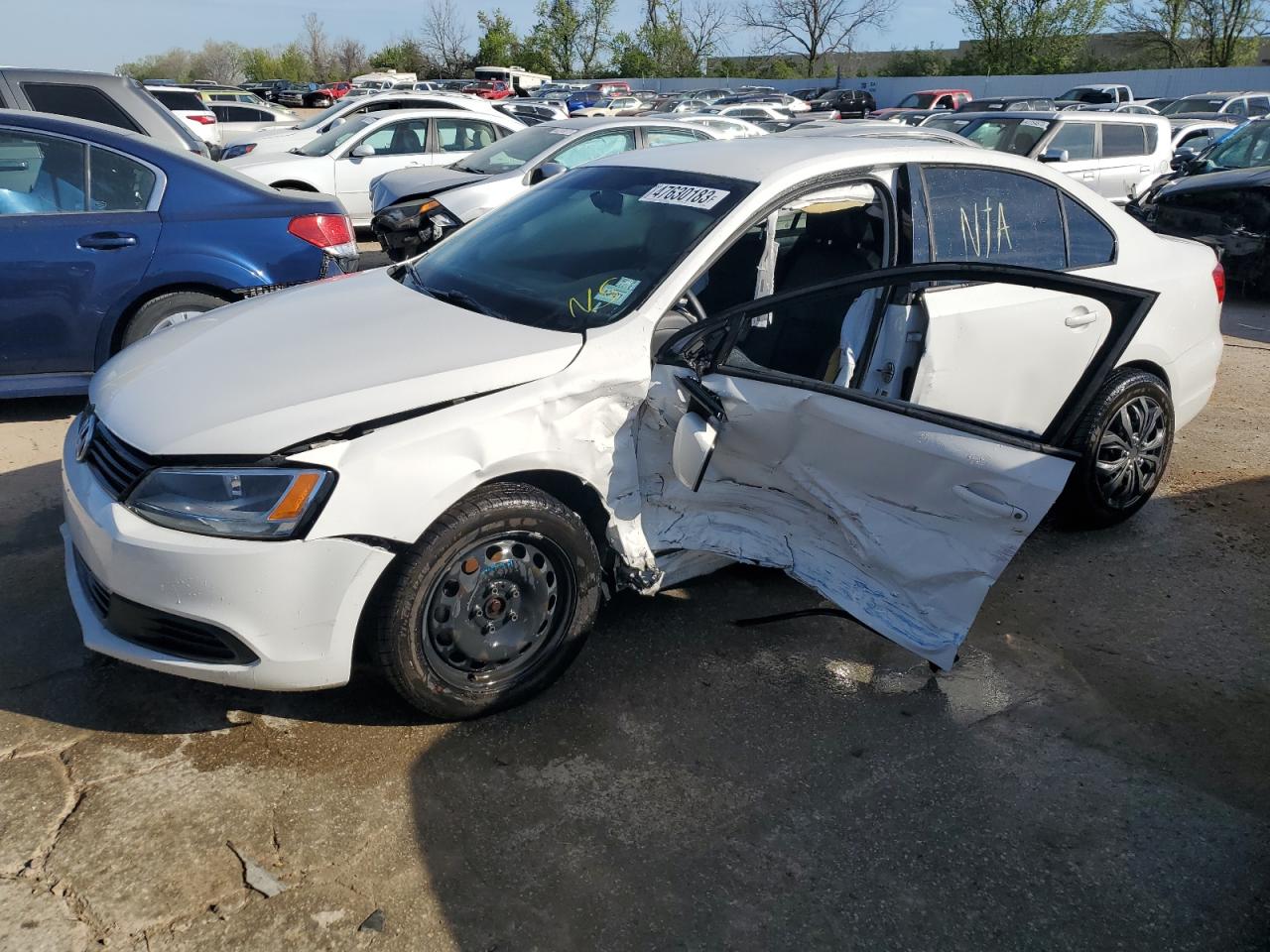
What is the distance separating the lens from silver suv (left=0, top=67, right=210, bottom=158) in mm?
7633

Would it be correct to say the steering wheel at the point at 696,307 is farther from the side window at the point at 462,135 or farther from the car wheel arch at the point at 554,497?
the side window at the point at 462,135

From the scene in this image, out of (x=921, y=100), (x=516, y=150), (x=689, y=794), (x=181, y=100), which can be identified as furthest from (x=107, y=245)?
(x=921, y=100)

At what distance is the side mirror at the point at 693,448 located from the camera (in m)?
3.02

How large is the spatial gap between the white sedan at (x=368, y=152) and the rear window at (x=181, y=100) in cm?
699

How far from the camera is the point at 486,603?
117 inches

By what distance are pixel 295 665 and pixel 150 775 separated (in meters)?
0.57

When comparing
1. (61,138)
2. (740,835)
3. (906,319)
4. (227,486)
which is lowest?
(740,835)

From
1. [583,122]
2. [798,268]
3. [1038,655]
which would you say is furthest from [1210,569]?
[583,122]

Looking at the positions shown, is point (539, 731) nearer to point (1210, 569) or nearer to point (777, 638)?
point (777, 638)

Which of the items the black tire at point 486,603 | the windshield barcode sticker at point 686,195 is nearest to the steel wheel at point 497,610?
the black tire at point 486,603

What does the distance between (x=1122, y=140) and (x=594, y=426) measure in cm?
1249

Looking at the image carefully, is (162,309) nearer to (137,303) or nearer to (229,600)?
(137,303)

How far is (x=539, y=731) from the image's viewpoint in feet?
10.0

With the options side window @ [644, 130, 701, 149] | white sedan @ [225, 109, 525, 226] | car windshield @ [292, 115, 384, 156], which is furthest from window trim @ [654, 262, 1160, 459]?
car windshield @ [292, 115, 384, 156]
